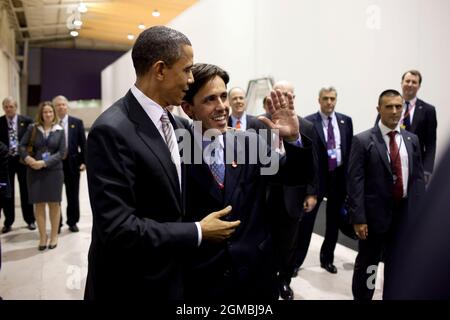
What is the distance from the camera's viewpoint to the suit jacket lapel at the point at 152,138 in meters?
1.18

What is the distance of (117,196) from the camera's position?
1099mm

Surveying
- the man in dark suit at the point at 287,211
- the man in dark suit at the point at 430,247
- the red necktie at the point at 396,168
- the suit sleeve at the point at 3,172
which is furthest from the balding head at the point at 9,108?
the man in dark suit at the point at 430,247

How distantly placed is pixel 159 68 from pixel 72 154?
411cm

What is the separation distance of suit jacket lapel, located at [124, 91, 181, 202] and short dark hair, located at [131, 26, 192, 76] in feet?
0.43

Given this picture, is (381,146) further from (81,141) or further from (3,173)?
(81,141)

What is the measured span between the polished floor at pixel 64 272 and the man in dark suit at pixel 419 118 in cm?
124

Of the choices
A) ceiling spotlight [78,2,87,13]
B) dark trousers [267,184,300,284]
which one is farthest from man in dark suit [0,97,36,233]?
dark trousers [267,184,300,284]

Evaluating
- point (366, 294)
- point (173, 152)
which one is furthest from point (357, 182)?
point (173, 152)

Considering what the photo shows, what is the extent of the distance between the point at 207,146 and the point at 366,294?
200cm

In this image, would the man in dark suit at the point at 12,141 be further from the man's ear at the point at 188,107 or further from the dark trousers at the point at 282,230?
the man's ear at the point at 188,107

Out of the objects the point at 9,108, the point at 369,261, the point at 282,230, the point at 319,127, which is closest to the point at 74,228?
the point at 9,108

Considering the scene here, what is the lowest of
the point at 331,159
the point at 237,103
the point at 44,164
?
the point at 44,164

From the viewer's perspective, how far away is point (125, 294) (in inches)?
47.9
